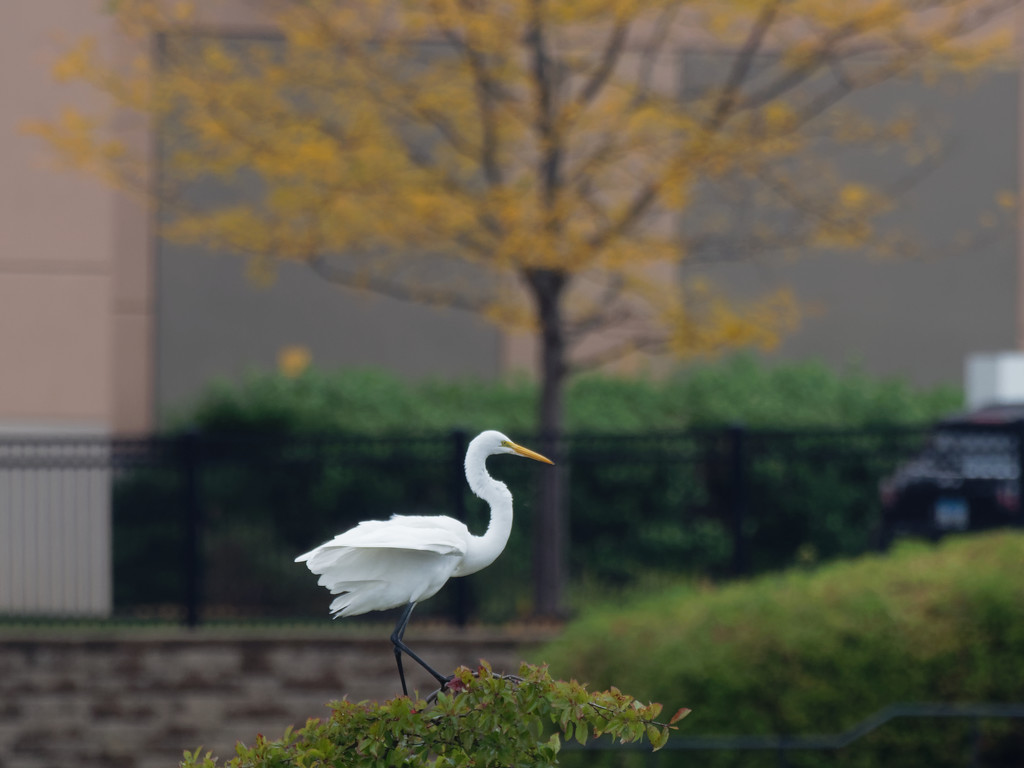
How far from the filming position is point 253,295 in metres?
15.5

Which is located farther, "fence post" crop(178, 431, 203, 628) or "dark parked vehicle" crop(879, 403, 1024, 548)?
"fence post" crop(178, 431, 203, 628)

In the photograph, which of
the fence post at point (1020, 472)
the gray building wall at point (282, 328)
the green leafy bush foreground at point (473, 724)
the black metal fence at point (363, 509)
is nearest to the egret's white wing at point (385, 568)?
the green leafy bush foreground at point (473, 724)

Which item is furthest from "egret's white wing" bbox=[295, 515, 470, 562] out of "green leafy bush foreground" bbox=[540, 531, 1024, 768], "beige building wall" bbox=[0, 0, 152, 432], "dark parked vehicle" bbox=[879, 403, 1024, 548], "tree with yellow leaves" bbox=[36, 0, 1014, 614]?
"beige building wall" bbox=[0, 0, 152, 432]

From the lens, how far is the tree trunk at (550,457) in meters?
11.8

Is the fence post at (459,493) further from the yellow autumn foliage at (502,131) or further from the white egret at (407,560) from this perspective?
the white egret at (407,560)

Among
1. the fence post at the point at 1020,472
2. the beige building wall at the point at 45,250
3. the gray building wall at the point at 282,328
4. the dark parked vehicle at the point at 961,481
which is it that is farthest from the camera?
the gray building wall at the point at 282,328

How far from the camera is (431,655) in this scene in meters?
11.3

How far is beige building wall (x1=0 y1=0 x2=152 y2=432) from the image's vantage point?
13.4 m

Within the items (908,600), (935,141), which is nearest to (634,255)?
(908,600)

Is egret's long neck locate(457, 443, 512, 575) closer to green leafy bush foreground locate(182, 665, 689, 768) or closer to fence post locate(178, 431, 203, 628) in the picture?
green leafy bush foreground locate(182, 665, 689, 768)

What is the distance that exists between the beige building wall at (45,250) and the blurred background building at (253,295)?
1 cm

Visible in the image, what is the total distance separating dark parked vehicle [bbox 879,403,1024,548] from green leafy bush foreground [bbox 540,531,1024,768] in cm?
294

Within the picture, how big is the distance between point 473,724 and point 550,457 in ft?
25.6

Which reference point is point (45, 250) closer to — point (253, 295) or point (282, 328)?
point (253, 295)
